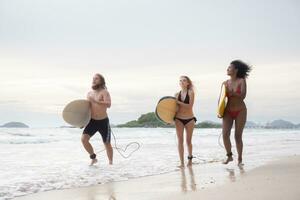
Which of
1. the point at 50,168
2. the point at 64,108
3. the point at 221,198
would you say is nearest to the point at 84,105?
Answer: the point at 64,108

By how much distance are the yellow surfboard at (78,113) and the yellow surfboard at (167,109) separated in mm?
1313

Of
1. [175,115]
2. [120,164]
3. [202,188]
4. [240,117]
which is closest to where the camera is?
[202,188]

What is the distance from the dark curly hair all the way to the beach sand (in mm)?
1581

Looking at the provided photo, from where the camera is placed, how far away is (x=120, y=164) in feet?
29.0

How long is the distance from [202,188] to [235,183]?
424mm

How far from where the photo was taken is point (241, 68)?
7543 mm

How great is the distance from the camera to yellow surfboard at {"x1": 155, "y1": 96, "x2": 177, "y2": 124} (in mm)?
8148

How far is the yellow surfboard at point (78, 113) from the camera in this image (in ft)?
28.1

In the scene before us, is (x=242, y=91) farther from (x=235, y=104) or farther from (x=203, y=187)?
(x=203, y=187)

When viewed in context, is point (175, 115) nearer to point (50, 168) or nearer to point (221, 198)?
point (50, 168)

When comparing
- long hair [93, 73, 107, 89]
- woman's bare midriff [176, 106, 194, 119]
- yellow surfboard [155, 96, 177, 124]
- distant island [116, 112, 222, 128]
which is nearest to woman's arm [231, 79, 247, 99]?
woman's bare midriff [176, 106, 194, 119]

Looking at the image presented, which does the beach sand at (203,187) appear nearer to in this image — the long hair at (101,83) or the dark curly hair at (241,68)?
the dark curly hair at (241,68)

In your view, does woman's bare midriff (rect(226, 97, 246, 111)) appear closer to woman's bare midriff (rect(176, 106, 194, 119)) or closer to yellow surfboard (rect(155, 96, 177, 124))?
woman's bare midriff (rect(176, 106, 194, 119))

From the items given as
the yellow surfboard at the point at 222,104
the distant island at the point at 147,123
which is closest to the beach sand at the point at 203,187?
the yellow surfboard at the point at 222,104
